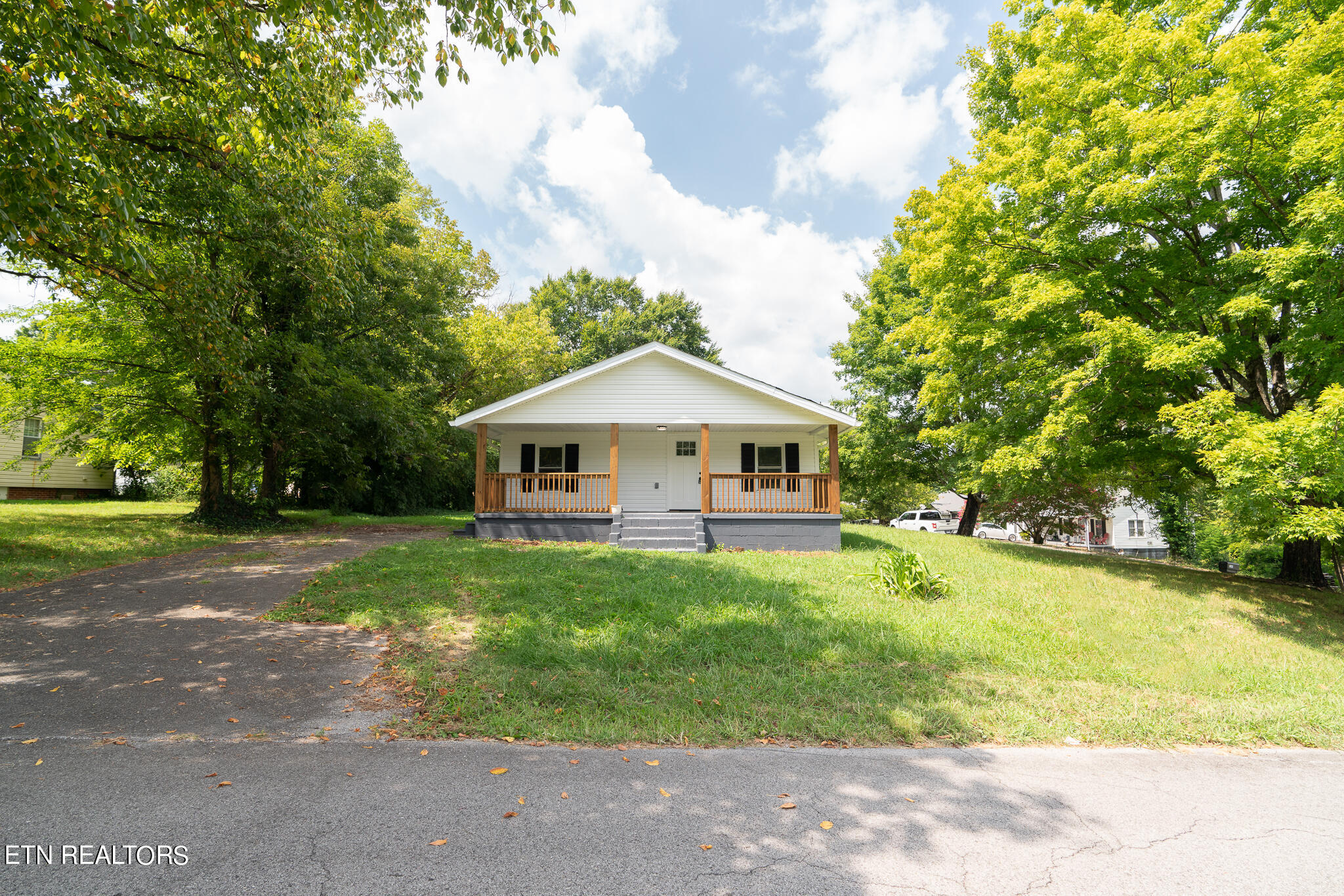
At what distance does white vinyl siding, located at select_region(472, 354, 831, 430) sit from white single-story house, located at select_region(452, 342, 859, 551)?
0.08 feet

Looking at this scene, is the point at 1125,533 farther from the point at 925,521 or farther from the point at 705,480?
the point at 705,480

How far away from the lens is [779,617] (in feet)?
23.1

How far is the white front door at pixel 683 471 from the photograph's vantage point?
56.0 feet

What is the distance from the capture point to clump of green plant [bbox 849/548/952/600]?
28.2 ft

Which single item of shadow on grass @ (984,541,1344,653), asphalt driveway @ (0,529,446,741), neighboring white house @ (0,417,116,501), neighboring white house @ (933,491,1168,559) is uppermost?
neighboring white house @ (0,417,116,501)

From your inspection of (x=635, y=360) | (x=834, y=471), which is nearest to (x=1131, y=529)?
(x=834, y=471)

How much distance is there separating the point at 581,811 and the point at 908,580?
6838 millimetres

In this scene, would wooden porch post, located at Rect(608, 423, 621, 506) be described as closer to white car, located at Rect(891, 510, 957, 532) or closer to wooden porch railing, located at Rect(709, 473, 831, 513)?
wooden porch railing, located at Rect(709, 473, 831, 513)

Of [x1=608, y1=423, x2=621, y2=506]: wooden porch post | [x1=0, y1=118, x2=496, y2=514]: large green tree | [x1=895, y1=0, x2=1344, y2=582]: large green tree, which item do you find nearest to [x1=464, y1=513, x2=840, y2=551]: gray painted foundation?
[x1=608, y1=423, x2=621, y2=506]: wooden porch post

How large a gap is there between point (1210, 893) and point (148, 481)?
35.1 m

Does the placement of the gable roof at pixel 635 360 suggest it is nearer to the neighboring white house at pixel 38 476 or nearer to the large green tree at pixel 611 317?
the neighboring white house at pixel 38 476

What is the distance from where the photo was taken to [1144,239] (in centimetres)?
1164

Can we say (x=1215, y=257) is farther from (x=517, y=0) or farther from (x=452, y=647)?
(x=452, y=647)

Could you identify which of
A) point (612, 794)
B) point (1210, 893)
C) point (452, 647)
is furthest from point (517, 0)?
point (1210, 893)
